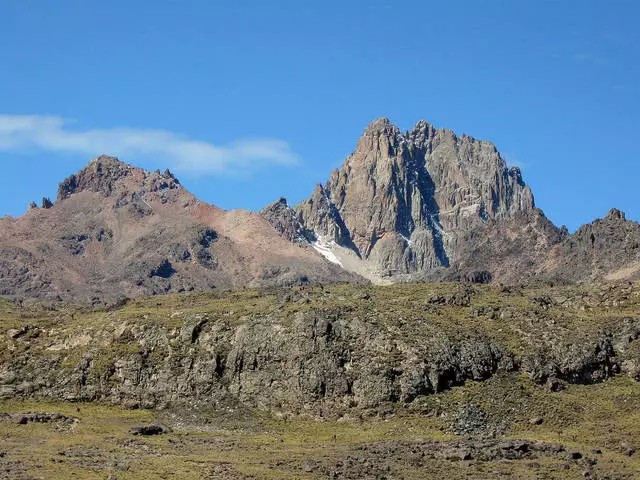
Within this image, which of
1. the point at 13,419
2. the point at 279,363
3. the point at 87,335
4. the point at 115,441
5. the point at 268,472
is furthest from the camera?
the point at 87,335

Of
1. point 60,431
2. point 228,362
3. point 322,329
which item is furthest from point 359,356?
point 60,431

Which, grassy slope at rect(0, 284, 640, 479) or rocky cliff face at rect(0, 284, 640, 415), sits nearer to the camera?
grassy slope at rect(0, 284, 640, 479)

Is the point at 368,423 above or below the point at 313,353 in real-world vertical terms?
below

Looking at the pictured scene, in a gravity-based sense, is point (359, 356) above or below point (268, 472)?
above

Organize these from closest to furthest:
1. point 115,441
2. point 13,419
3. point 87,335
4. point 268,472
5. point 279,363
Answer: point 268,472 → point 115,441 → point 13,419 → point 279,363 → point 87,335

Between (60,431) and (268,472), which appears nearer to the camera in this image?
(268,472)

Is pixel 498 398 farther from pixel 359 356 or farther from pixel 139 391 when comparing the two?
pixel 139 391

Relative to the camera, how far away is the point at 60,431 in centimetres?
13588

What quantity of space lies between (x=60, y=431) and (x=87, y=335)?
24936 millimetres

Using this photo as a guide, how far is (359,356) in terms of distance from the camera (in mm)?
147000

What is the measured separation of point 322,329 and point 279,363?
7.21 metres

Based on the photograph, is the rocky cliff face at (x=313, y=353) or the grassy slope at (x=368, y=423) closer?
the grassy slope at (x=368, y=423)

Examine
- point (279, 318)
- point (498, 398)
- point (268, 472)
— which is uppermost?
point (279, 318)

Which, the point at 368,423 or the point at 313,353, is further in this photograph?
the point at 313,353
